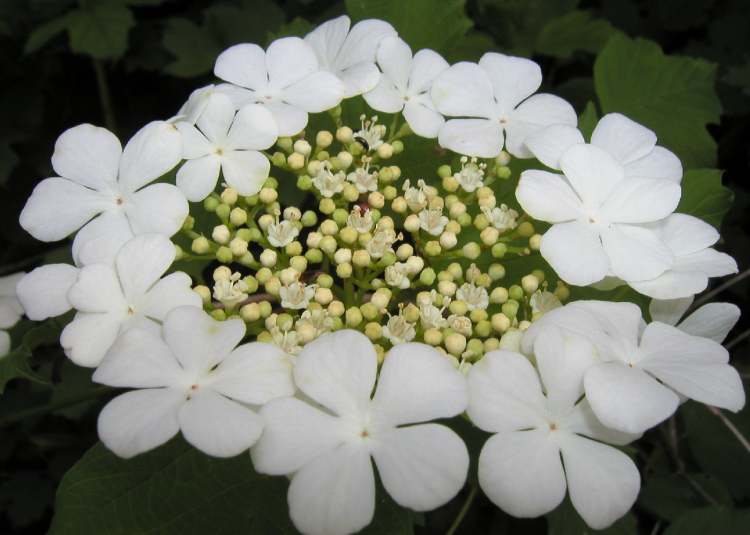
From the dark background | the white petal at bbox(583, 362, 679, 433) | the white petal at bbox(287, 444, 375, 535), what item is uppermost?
the white petal at bbox(583, 362, 679, 433)

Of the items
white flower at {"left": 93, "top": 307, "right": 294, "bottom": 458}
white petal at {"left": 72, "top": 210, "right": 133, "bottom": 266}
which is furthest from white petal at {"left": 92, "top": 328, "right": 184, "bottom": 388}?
white petal at {"left": 72, "top": 210, "right": 133, "bottom": 266}

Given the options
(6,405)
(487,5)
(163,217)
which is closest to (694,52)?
(487,5)

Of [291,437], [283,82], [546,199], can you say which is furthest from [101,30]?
[291,437]

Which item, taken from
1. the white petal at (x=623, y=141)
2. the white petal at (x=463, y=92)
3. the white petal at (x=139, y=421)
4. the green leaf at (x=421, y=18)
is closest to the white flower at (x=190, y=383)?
the white petal at (x=139, y=421)

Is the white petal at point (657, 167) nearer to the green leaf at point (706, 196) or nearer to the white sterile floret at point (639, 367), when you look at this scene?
the green leaf at point (706, 196)

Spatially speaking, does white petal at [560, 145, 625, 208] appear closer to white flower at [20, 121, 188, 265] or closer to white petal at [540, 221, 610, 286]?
white petal at [540, 221, 610, 286]

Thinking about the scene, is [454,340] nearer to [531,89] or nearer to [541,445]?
[541,445]
